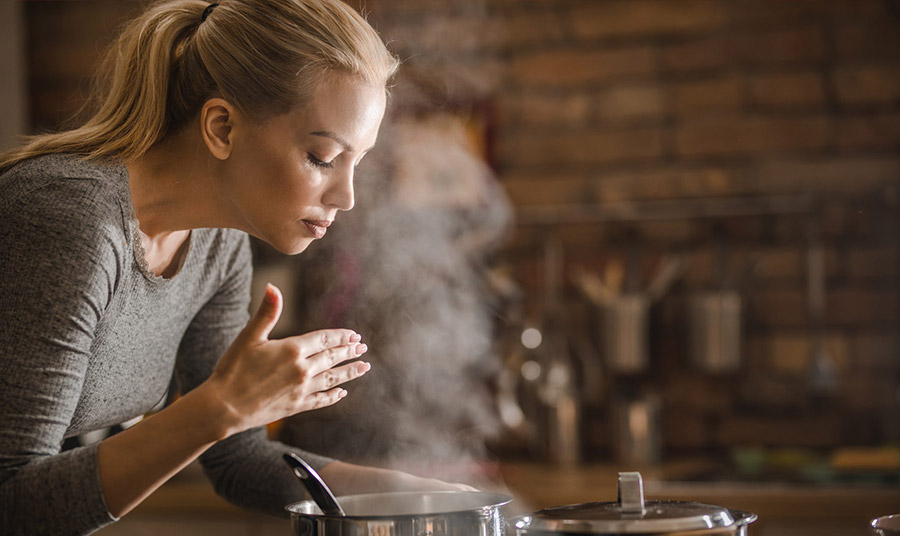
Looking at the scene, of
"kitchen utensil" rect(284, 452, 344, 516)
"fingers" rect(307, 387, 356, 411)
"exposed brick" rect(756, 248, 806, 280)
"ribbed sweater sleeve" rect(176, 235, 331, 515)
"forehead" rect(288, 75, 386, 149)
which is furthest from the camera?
"exposed brick" rect(756, 248, 806, 280)

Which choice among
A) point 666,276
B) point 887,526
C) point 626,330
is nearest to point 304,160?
point 887,526

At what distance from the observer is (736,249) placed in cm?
288

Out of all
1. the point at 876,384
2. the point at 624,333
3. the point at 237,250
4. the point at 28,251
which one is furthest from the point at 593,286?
the point at 28,251

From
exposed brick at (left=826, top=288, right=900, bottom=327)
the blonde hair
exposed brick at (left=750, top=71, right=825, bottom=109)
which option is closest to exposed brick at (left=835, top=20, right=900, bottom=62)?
exposed brick at (left=750, top=71, right=825, bottom=109)

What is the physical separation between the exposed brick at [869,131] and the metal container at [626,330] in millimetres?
753

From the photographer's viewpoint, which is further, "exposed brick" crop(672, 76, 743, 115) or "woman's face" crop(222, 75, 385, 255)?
"exposed brick" crop(672, 76, 743, 115)

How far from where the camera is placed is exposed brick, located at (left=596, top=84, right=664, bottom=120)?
296cm

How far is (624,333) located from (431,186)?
2.43ft

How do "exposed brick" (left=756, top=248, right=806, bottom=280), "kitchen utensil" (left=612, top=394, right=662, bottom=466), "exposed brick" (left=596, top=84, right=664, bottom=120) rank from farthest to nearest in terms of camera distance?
"exposed brick" (left=596, top=84, right=664, bottom=120)
"exposed brick" (left=756, top=248, right=806, bottom=280)
"kitchen utensil" (left=612, top=394, right=662, bottom=466)

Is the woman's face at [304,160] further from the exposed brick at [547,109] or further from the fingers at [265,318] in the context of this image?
the exposed brick at [547,109]

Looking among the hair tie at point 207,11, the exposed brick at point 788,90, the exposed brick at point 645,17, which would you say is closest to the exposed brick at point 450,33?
the exposed brick at point 645,17

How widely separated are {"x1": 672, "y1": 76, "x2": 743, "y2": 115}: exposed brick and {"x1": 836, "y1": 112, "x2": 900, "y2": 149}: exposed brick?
0.31 metres

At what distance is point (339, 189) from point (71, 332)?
0.33 metres

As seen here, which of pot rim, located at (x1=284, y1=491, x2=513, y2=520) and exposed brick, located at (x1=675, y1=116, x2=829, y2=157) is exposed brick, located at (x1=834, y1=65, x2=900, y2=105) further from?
pot rim, located at (x1=284, y1=491, x2=513, y2=520)
